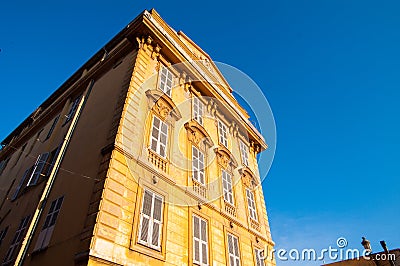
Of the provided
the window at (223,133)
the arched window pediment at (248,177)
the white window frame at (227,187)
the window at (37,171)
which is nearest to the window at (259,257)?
the white window frame at (227,187)

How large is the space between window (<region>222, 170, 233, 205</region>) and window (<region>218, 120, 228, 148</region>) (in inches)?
80.7

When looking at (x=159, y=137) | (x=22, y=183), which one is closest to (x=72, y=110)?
(x=22, y=183)

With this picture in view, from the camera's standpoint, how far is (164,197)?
969cm

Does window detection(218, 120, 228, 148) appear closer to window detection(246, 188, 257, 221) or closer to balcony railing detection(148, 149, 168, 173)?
window detection(246, 188, 257, 221)

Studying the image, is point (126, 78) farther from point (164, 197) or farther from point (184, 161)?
point (164, 197)

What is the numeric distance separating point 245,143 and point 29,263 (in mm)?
14057

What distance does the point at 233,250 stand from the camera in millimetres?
11867

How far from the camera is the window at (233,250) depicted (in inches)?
451

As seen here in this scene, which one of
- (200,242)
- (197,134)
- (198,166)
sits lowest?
(200,242)

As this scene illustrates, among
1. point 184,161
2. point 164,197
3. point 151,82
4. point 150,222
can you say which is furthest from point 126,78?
point 150,222

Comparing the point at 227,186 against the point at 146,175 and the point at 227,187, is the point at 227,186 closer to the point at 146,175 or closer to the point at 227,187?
the point at 227,187

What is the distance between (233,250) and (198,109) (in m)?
7.35

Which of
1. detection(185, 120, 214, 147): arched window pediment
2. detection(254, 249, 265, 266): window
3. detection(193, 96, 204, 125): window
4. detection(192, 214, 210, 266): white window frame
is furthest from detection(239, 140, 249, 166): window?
detection(192, 214, 210, 266): white window frame

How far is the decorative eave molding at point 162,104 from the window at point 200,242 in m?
4.62
